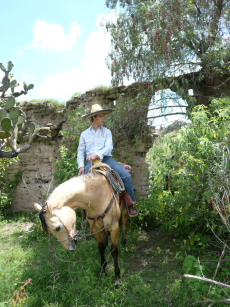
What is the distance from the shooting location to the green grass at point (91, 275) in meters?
3.40

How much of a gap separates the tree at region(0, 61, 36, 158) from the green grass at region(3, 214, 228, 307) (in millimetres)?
1680

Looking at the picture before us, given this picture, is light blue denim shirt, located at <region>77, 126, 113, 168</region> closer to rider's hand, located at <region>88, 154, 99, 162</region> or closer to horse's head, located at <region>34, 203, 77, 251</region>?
rider's hand, located at <region>88, 154, 99, 162</region>

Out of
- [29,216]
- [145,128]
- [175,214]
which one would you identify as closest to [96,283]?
[175,214]

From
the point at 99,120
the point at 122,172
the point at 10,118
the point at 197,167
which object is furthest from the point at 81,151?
the point at 197,167

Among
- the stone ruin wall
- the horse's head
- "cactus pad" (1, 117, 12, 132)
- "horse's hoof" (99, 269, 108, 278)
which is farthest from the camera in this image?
the stone ruin wall

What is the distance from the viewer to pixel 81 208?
11.8 feet

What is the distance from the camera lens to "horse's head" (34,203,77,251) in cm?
296

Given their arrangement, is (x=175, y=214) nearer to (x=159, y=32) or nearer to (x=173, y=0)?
(x=159, y=32)

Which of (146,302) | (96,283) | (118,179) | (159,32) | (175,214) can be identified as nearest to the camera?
(146,302)

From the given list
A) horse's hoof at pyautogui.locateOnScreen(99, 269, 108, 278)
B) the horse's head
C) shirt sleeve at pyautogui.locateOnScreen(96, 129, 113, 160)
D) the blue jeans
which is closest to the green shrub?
the blue jeans

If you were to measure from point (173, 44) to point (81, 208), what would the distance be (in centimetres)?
427

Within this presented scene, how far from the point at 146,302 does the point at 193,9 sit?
588cm

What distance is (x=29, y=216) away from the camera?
757 centimetres

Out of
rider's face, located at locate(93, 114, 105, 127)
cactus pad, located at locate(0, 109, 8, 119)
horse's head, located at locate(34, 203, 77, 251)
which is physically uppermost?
cactus pad, located at locate(0, 109, 8, 119)
